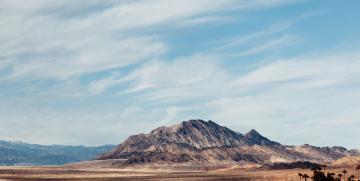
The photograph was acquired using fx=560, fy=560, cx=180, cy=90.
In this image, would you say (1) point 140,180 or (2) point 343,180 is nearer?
(2) point 343,180

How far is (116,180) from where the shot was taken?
181250mm

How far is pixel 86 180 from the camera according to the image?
182 m

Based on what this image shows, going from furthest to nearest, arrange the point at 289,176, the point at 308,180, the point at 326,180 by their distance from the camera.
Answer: the point at 289,176 < the point at 308,180 < the point at 326,180

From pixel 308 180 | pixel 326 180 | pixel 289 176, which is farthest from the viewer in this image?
pixel 289 176

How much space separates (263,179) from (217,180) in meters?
14.9

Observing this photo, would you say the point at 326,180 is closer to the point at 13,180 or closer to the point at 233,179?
the point at 233,179

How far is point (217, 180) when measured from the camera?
182 m

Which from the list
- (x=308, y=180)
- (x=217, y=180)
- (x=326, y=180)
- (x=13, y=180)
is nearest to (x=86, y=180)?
(x=13, y=180)

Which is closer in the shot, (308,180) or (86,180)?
(308,180)

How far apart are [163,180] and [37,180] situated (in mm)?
42427

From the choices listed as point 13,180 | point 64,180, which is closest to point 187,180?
point 64,180

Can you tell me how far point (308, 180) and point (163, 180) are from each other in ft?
160

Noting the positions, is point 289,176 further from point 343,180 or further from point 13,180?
point 13,180

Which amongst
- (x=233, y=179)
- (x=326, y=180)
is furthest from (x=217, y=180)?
(x=326, y=180)
